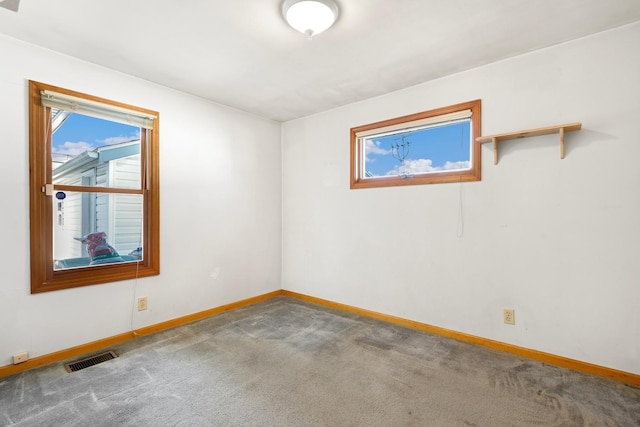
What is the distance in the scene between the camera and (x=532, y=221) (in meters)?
2.49

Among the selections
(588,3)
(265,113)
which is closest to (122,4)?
(265,113)

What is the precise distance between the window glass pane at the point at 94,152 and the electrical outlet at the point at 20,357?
4.36ft

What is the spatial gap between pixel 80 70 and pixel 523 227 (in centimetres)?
397

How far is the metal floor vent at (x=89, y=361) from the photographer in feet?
7.57

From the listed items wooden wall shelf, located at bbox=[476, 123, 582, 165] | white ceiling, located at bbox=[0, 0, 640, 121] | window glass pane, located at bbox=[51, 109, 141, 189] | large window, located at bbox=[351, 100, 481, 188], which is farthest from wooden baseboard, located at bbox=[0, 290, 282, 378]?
wooden wall shelf, located at bbox=[476, 123, 582, 165]

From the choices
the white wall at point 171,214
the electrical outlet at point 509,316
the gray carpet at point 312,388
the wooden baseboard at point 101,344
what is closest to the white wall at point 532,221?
the electrical outlet at point 509,316

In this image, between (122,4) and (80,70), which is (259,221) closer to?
(80,70)

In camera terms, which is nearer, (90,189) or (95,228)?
(90,189)

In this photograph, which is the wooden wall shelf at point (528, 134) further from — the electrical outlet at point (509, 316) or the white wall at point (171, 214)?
the white wall at point (171, 214)

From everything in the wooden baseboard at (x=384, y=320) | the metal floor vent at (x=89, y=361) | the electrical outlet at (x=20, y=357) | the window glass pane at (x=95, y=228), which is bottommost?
the metal floor vent at (x=89, y=361)

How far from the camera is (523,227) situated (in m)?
2.53

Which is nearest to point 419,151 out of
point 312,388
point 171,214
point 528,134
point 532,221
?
point 528,134

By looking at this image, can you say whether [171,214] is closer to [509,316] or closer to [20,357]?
[20,357]

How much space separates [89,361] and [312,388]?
1825mm
